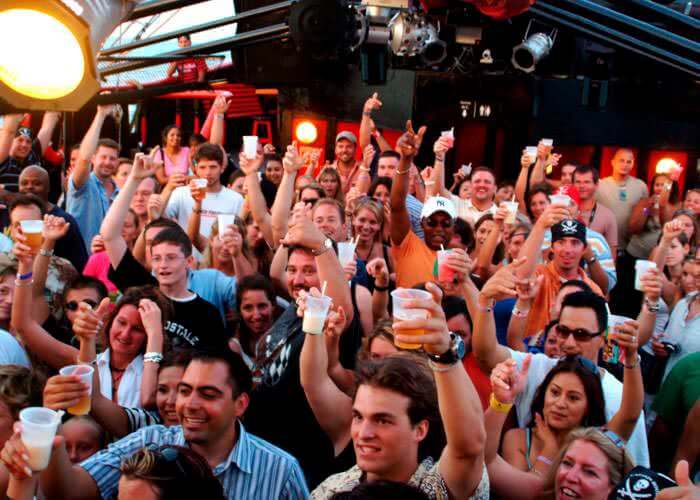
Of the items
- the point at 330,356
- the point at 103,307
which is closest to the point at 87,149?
the point at 103,307

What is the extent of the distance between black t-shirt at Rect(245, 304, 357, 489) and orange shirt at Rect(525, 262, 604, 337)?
58.9 inches

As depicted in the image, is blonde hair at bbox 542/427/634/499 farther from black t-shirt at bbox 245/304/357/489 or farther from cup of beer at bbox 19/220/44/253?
cup of beer at bbox 19/220/44/253

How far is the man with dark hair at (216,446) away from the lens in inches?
88.9

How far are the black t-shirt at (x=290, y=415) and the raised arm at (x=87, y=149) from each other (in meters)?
2.49

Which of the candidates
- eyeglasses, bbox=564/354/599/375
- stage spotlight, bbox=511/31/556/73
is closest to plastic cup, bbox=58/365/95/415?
eyeglasses, bbox=564/354/599/375

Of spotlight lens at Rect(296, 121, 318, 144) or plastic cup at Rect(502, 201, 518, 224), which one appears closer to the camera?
plastic cup at Rect(502, 201, 518, 224)

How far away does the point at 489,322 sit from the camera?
2.80m

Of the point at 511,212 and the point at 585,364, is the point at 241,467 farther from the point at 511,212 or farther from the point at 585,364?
the point at 511,212

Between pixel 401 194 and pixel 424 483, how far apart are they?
2779 mm

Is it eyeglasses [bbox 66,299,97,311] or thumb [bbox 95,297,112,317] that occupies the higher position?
thumb [bbox 95,297,112,317]

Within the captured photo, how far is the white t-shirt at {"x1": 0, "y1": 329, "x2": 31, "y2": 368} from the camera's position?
2.93 metres

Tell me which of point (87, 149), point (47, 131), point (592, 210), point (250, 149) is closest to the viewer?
point (250, 149)

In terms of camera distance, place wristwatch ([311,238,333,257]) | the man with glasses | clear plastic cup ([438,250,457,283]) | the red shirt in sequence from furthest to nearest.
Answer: the red shirt, the man with glasses, clear plastic cup ([438,250,457,283]), wristwatch ([311,238,333,257])

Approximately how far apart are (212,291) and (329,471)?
1.55m
